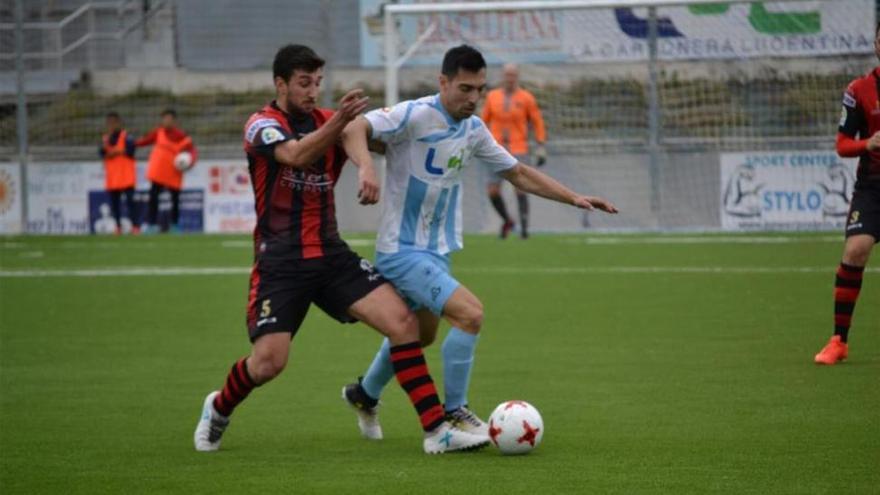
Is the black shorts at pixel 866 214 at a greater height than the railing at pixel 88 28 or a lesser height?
lesser

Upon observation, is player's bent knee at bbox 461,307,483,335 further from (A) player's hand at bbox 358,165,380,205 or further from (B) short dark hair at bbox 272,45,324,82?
(B) short dark hair at bbox 272,45,324,82

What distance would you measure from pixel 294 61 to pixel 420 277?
120 cm

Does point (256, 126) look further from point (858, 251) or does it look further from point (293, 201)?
point (858, 251)

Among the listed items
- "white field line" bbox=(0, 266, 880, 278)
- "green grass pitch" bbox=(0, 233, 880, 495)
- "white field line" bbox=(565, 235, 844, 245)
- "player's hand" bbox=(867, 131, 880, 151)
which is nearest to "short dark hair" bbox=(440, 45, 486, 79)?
"green grass pitch" bbox=(0, 233, 880, 495)

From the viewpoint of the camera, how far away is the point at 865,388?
348 inches

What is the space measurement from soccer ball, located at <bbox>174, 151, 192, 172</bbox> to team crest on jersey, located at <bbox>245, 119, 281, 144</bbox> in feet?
60.7

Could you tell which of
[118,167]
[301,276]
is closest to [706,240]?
[118,167]

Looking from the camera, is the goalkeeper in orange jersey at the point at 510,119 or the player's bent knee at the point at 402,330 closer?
the player's bent knee at the point at 402,330

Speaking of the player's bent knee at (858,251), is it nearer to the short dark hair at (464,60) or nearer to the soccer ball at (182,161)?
the short dark hair at (464,60)

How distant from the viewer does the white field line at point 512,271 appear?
16719 mm

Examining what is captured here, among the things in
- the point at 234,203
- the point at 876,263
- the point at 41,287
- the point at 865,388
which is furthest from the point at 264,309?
the point at 234,203

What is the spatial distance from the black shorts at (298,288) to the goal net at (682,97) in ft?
46.4

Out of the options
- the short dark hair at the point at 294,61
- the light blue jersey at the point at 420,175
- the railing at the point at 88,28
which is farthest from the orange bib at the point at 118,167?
the short dark hair at the point at 294,61

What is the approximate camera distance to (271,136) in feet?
23.4
